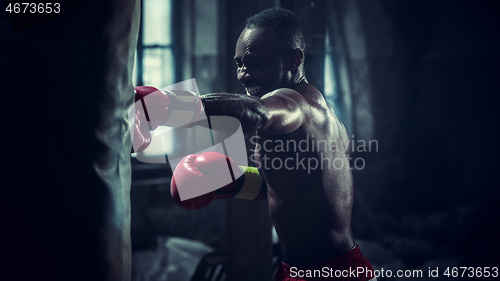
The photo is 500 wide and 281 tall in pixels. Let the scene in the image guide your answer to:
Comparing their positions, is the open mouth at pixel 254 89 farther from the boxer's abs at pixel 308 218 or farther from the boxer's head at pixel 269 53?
the boxer's abs at pixel 308 218

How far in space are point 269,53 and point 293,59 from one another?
0.35 ft

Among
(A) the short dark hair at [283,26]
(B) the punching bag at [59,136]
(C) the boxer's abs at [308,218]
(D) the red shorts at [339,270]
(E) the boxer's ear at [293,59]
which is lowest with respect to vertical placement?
(D) the red shorts at [339,270]

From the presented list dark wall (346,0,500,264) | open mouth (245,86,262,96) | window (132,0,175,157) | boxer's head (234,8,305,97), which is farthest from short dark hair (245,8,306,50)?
window (132,0,175,157)

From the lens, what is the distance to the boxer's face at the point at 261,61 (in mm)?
1206

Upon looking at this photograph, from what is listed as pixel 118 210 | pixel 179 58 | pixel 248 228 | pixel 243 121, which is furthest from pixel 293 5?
pixel 179 58

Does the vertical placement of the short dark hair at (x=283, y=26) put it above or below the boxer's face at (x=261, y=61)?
above

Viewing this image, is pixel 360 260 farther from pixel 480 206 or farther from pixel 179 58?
pixel 179 58

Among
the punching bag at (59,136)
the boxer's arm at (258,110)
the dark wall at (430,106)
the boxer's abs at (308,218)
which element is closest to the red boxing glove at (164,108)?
the boxer's arm at (258,110)

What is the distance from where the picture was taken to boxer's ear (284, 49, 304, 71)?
1.25 meters

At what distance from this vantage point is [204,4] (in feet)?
14.5

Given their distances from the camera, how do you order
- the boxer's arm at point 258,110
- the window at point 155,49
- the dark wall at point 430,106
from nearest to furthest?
the boxer's arm at point 258,110, the dark wall at point 430,106, the window at point 155,49

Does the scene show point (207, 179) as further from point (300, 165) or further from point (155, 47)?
point (155, 47)

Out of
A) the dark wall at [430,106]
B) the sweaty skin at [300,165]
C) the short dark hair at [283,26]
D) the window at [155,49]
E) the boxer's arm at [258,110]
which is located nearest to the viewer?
the boxer's arm at [258,110]

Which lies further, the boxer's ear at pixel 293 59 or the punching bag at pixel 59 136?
the boxer's ear at pixel 293 59
